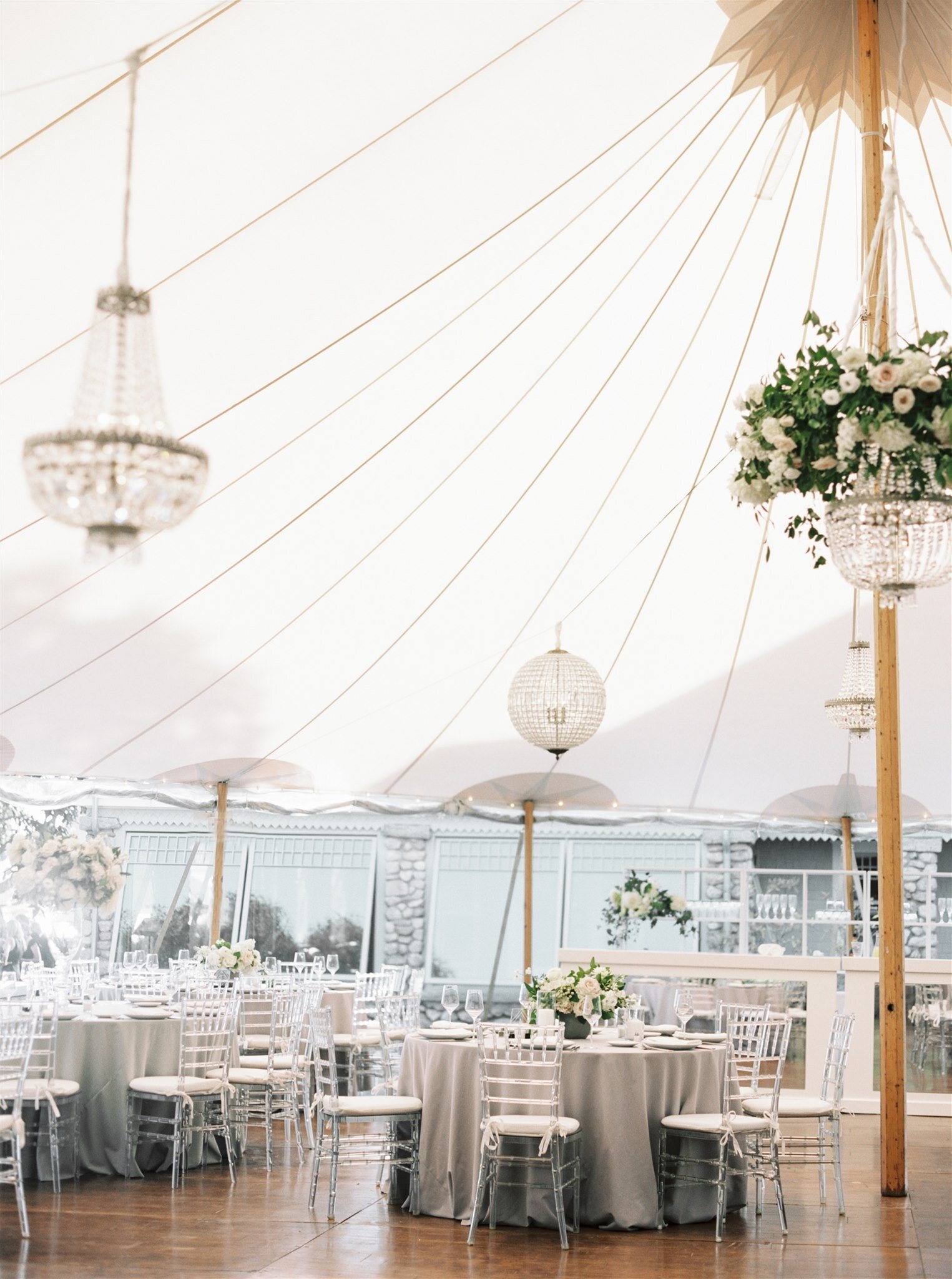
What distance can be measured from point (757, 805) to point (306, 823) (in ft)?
15.7

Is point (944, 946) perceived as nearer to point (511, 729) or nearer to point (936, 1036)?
point (936, 1036)

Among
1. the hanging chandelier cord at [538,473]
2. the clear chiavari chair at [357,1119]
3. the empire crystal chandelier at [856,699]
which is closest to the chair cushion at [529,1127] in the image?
the clear chiavari chair at [357,1119]

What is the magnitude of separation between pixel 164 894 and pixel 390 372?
8.69 m

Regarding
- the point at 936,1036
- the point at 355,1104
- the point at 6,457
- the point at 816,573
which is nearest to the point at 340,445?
the point at 6,457

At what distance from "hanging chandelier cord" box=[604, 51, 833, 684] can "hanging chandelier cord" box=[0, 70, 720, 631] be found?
0.66 meters

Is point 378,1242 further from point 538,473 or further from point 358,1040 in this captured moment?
point 538,473

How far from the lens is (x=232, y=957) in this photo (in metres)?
8.60

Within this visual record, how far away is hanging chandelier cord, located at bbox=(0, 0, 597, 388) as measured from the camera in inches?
175

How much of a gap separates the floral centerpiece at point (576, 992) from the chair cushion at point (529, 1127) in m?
0.65

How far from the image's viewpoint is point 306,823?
13.6 m

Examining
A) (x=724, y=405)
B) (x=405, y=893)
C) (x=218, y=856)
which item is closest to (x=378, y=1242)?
(x=724, y=405)

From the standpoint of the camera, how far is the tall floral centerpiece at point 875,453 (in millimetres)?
3457

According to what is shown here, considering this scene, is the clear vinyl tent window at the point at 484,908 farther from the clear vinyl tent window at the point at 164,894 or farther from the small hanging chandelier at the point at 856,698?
the small hanging chandelier at the point at 856,698

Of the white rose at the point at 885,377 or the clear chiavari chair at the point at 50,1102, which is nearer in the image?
the white rose at the point at 885,377
